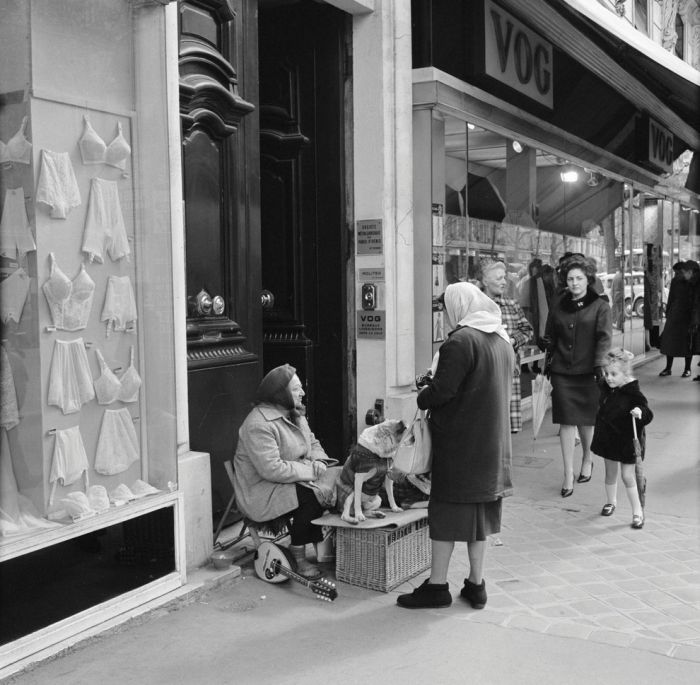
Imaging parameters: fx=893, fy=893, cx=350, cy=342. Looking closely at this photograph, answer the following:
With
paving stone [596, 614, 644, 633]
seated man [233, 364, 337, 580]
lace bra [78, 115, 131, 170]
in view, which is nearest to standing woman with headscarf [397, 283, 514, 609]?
paving stone [596, 614, 644, 633]

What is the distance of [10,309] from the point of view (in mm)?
3912

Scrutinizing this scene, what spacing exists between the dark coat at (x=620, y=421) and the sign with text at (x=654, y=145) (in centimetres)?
919

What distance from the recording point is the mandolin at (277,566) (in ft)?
15.1

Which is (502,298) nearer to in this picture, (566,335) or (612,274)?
(566,335)

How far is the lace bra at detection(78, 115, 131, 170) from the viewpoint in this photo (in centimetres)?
437

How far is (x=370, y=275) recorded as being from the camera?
682cm

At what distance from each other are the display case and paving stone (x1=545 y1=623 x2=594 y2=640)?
1882mm

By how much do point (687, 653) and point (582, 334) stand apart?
3341 millimetres

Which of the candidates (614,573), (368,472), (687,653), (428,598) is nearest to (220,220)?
(368,472)

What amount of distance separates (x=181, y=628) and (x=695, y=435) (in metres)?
6.66

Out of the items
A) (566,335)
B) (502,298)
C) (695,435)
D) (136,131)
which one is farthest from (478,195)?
(136,131)

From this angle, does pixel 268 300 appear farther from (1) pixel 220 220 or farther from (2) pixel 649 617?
(2) pixel 649 617

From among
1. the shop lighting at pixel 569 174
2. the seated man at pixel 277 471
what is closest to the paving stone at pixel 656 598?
the seated man at pixel 277 471

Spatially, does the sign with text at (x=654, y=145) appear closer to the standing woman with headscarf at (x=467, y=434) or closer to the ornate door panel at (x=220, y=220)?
the ornate door panel at (x=220, y=220)
